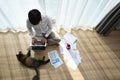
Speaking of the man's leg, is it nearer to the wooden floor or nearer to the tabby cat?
the wooden floor

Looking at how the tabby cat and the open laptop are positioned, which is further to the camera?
the open laptop

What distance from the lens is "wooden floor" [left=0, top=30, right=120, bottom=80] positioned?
82.6 inches

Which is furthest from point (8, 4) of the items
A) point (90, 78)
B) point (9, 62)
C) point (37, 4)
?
point (90, 78)

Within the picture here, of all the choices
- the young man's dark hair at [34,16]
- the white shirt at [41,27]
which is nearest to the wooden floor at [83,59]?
the white shirt at [41,27]

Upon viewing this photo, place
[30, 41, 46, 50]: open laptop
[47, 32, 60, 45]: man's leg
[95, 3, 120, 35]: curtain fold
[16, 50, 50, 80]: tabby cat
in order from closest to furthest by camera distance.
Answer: [16, 50, 50, 80]: tabby cat, [30, 41, 46, 50]: open laptop, [47, 32, 60, 45]: man's leg, [95, 3, 120, 35]: curtain fold

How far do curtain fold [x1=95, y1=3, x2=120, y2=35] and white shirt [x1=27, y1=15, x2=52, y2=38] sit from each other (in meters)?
0.73

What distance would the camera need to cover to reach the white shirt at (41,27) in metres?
2.22

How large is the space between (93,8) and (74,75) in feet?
2.87

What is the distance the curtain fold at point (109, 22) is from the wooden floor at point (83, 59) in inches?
3.1

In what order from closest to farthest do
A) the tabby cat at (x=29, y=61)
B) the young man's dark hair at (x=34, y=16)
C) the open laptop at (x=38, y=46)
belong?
the young man's dark hair at (x=34, y=16), the tabby cat at (x=29, y=61), the open laptop at (x=38, y=46)

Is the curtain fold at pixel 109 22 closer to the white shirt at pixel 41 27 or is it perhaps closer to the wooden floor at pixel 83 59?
the wooden floor at pixel 83 59

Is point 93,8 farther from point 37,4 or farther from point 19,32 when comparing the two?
point 19,32

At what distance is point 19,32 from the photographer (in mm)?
2508

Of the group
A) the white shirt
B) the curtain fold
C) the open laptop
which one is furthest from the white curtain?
the open laptop
